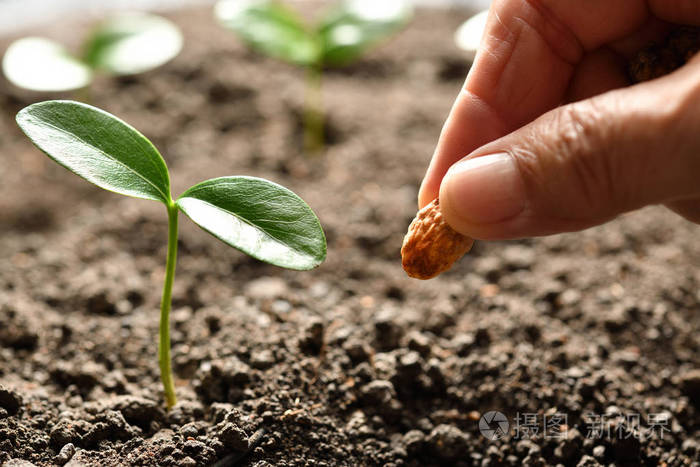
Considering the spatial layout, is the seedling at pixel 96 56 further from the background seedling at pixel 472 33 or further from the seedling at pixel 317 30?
the background seedling at pixel 472 33

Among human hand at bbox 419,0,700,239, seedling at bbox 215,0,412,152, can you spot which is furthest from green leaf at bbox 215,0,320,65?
human hand at bbox 419,0,700,239

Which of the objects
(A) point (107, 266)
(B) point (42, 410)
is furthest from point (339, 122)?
(B) point (42, 410)

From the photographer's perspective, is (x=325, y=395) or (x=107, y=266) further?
(x=107, y=266)

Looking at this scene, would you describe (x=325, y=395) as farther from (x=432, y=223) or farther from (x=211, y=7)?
(x=211, y=7)

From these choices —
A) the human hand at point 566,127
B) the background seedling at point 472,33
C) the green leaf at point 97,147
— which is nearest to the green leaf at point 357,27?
the background seedling at point 472,33

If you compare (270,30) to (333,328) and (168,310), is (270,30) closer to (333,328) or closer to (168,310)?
(333,328)

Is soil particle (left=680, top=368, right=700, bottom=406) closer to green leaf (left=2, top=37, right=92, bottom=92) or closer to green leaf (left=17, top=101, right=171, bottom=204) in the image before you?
green leaf (left=17, top=101, right=171, bottom=204)

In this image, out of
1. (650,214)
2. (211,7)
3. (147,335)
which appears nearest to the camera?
(147,335)
